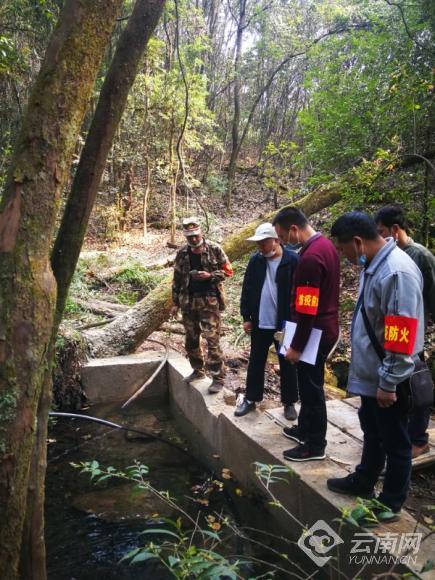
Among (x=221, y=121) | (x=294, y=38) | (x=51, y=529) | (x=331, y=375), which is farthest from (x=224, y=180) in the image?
(x=51, y=529)

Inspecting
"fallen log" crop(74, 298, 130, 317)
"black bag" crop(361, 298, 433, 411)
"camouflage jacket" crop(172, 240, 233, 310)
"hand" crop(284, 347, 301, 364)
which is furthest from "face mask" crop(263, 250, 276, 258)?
"fallen log" crop(74, 298, 130, 317)

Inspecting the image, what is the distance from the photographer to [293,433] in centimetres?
399

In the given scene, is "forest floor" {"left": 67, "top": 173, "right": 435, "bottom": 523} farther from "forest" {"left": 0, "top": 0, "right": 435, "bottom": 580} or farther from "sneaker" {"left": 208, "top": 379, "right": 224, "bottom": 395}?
"sneaker" {"left": 208, "top": 379, "right": 224, "bottom": 395}

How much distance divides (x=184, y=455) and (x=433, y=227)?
5757 millimetres

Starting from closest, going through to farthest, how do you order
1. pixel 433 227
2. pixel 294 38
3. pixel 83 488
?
pixel 83 488 < pixel 433 227 < pixel 294 38

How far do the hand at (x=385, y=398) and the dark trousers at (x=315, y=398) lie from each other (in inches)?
35.1

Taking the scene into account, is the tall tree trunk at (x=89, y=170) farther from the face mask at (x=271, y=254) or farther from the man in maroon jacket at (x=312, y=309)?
the face mask at (x=271, y=254)

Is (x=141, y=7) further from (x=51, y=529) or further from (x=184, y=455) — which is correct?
(x=184, y=455)

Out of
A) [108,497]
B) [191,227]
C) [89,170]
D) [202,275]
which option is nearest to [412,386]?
[89,170]

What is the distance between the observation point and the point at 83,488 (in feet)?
14.9

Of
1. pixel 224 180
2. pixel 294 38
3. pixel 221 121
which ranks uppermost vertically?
pixel 294 38

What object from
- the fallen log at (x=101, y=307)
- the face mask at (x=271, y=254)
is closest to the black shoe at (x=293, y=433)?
the face mask at (x=271, y=254)

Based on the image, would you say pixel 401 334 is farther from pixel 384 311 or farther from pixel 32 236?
pixel 32 236

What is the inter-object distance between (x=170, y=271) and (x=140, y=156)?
5.40 meters
